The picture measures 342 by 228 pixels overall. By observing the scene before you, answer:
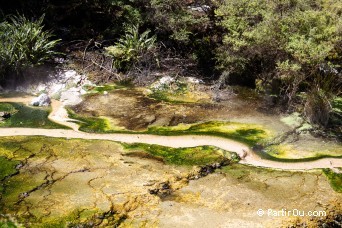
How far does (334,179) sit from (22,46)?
7214 mm

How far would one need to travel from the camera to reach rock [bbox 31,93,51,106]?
8820mm

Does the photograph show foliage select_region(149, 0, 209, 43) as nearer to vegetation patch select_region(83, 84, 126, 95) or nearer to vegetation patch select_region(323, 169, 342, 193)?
vegetation patch select_region(83, 84, 126, 95)

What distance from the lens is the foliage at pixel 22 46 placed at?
9.50 metres

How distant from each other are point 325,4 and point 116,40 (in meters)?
5.30

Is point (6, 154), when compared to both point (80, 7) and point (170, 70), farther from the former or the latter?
point (80, 7)

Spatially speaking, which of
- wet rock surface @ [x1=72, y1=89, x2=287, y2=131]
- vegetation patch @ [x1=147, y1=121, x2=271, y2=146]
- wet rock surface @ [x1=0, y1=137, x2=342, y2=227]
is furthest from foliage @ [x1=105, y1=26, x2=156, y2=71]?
wet rock surface @ [x1=0, y1=137, x2=342, y2=227]

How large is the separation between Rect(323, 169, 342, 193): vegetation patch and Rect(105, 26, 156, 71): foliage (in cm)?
576

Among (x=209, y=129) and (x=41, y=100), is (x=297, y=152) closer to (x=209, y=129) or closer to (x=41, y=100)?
(x=209, y=129)

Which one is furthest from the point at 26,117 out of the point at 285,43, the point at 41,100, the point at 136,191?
the point at 285,43

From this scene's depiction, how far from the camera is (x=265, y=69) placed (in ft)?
31.0

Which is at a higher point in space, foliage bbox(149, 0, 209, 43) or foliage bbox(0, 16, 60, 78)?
foliage bbox(149, 0, 209, 43)

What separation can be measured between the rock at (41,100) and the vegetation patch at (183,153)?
2.79m

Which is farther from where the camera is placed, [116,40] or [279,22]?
[116,40]

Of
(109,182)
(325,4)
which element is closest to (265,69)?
(325,4)
